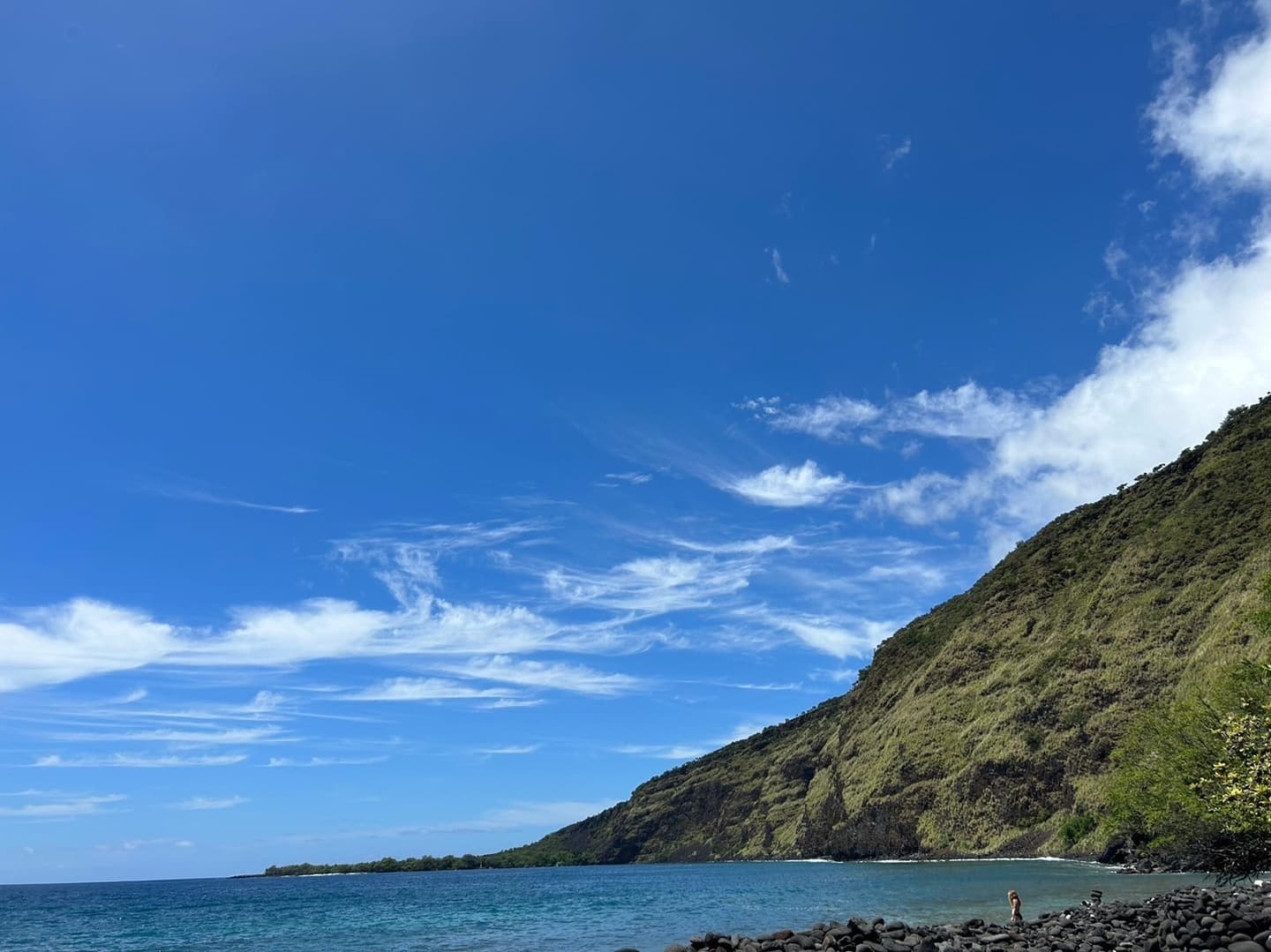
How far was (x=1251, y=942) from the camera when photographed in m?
18.9

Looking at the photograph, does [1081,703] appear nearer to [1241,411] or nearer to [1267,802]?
[1241,411]

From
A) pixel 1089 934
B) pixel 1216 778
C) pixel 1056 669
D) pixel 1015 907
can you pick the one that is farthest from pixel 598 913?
pixel 1056 669

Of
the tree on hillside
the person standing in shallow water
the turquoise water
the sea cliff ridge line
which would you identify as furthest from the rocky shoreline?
the sea cliff ridge line

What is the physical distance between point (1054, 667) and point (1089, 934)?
83.6m

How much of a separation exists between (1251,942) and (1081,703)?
264 feet

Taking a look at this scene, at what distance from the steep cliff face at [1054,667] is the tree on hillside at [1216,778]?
33.2 m

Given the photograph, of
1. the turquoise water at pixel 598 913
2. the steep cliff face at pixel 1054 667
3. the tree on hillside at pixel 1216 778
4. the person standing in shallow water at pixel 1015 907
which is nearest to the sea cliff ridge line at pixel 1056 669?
the steep cliff face at pixel 1054 667

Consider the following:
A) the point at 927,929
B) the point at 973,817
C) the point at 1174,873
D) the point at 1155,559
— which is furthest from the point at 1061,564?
the point at 927,929

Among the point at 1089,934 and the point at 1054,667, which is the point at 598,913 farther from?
the point at 1054,667

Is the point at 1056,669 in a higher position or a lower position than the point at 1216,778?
higher

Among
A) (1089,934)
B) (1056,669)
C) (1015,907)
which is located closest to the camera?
(1089,934)

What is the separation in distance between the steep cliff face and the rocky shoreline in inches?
1853

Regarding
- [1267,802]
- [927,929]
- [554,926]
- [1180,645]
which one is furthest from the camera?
[1180,645]

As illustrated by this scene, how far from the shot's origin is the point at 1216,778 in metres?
27.2
